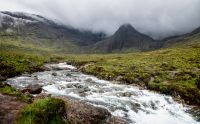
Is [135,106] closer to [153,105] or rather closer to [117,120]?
[153,105]

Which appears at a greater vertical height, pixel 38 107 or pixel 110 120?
pixel 38 107

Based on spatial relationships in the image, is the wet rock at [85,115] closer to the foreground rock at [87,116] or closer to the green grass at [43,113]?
the foreground rock at [87,116]

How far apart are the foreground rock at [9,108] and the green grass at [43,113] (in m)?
0.90

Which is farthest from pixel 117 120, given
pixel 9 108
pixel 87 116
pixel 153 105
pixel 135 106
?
pixel 153 105

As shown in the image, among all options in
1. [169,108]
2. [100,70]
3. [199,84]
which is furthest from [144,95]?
[100,70]

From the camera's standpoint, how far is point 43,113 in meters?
23.5

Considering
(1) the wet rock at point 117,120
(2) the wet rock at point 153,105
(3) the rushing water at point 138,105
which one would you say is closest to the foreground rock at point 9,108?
(1) the wet rock at point 117,120

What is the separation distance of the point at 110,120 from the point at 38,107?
1234 centimetres

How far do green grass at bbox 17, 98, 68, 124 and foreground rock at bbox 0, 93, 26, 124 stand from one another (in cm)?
90

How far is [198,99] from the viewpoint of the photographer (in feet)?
184

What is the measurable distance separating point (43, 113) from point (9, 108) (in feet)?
12.0

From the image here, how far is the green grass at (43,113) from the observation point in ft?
75.1

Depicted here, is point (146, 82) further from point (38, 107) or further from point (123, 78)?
point (38, 107)

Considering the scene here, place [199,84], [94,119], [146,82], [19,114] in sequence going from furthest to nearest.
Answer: [146,82]
[199,84]
[94,119]
[19,114]
